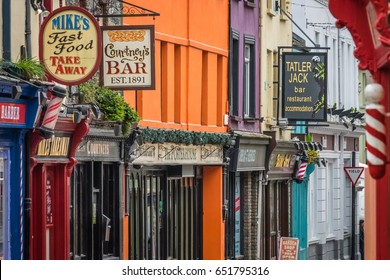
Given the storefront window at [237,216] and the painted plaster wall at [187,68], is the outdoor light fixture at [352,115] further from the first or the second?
the painted plaster wall at [187,68]

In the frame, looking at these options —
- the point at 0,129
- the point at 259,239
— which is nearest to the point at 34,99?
the point at 0,129

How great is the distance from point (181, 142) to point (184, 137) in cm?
15

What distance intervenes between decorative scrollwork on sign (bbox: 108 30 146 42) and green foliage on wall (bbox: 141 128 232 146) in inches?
178

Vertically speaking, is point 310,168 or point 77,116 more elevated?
point 77,116

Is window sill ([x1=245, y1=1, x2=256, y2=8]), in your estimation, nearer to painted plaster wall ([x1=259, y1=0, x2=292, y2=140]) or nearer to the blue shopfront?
painted plaster wall ([x1=259, y1=0, x2=292, y2=140])

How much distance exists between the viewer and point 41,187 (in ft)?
84.2

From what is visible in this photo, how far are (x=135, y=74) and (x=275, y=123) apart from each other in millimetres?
15565

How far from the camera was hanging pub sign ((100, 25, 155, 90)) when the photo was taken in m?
26.9

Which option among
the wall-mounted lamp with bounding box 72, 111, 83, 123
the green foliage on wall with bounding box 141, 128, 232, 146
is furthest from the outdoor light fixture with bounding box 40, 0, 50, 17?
the green foliage on wall with bounding box 141, 128, 232, 146

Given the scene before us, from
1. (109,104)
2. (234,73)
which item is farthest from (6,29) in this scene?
(234,73)

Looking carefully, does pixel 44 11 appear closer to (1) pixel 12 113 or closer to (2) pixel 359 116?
(1) pixel 12 113

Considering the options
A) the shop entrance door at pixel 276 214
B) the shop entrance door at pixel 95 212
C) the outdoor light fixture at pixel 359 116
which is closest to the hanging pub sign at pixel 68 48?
the shop entrance door at pixel 95 212

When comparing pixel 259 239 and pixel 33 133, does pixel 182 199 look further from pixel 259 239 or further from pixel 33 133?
pixel 33 133

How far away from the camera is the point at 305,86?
3994cm
